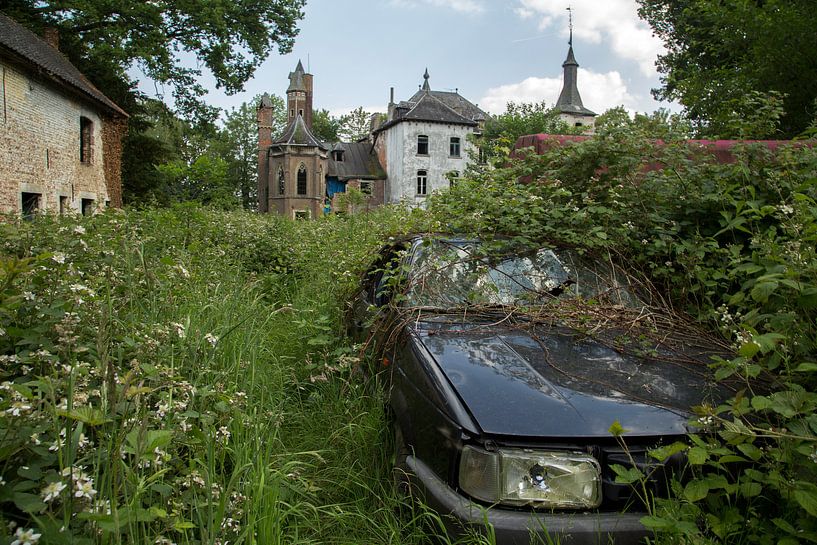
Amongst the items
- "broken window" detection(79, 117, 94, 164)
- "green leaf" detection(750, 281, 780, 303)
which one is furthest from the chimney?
"green leaf" detection(750, 281, 780, 303)

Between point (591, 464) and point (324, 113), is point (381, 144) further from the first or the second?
point (591, 464)

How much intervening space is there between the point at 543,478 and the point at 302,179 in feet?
186

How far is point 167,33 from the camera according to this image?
84.4ft

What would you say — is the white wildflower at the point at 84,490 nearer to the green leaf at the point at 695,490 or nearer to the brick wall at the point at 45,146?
the green leaf at the point at 695,490

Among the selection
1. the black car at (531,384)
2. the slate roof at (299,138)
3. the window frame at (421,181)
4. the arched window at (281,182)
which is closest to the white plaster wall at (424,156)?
the window frame at (421,181)

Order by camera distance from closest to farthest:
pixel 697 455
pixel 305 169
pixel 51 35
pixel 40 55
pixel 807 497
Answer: pixel 807 497, pixel 697 455, pixel 40 55, pixel 51 35, pixel 305 169

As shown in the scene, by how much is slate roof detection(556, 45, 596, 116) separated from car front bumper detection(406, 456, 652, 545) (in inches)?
2744

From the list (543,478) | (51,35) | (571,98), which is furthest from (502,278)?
(571,98)

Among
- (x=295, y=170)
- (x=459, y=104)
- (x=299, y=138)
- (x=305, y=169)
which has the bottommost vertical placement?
(x=295, y=170)

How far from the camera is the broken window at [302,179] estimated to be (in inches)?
2235

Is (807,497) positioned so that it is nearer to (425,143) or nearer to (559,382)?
(559,382)

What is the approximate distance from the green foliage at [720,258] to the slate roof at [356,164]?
2081 inches

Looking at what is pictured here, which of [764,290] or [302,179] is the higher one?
[302,179]

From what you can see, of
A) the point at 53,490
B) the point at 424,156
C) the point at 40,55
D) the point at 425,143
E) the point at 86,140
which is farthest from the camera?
the point at 425,143
